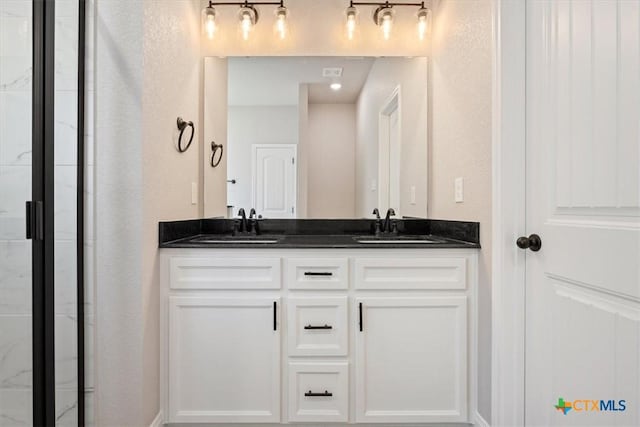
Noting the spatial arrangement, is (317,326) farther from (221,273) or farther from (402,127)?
(402,127)

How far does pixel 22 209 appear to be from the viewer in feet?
4.13

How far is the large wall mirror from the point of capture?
229 centimetres

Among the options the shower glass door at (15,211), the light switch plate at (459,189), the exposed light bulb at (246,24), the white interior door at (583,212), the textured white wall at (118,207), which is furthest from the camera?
the exposed light bulb at (246,24)

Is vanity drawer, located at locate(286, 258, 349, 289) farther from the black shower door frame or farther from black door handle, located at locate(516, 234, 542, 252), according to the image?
the black shower door frame

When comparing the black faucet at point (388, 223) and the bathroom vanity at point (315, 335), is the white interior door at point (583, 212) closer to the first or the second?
the bathroom vanity at point (315, 335)

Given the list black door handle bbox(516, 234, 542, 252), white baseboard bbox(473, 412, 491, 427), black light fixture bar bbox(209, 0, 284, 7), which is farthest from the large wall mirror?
white baseboard bbox(473, 412, 491, 427)

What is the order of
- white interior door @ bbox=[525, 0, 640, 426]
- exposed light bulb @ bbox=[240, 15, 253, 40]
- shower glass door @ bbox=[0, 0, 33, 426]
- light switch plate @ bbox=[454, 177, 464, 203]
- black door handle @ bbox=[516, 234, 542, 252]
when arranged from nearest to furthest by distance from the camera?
white interior door @ bbox=[525, 0, 640, 426] < shower glass door @ bbox=[0, 0, 33, 426] < black door handle @ bbox=[516, 234, 542, 252] < light switch plate @ bbox=[454, 177, 464, 203] < exposed light bulb @ bbox=[240, 15, 253, 40]

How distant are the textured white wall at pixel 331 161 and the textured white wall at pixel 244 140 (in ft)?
0.92

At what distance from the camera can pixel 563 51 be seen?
4.02 feet

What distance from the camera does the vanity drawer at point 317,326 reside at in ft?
5.49

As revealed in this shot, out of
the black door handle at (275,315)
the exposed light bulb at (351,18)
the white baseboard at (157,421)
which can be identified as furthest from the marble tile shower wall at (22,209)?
the exposed light bulb at (351,18)

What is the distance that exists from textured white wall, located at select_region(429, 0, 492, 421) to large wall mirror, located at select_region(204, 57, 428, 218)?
0.13 meters

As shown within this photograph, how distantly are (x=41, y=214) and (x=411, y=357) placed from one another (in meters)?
1.57

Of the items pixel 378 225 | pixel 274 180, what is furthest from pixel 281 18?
pixel 378 225
